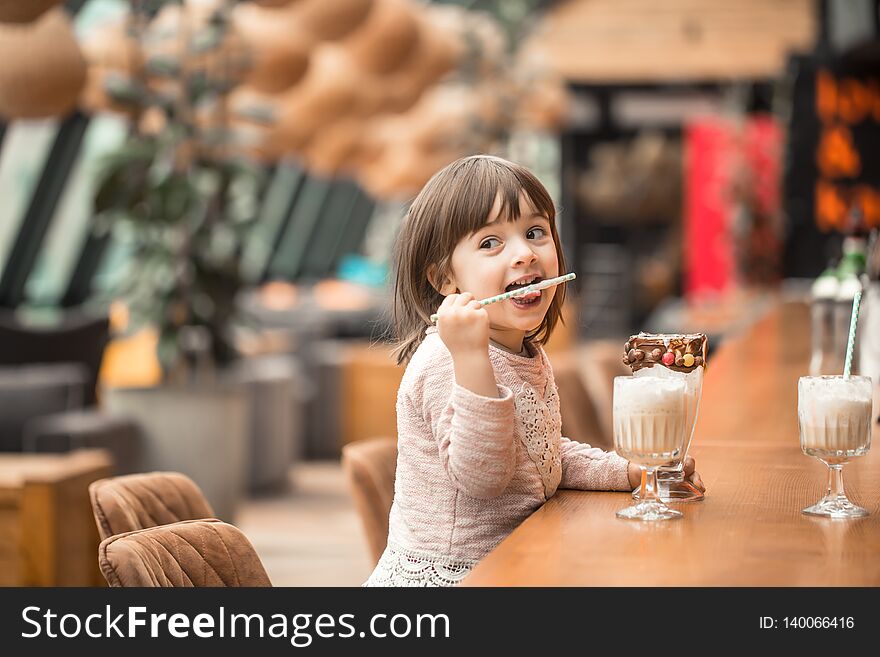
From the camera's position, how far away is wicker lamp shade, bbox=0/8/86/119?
11.7ft

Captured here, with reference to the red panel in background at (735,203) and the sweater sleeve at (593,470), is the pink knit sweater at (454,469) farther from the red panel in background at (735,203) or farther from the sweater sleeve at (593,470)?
the red panel in background at (735,203)

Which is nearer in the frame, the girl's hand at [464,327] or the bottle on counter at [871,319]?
the girl's hand at [464,327]

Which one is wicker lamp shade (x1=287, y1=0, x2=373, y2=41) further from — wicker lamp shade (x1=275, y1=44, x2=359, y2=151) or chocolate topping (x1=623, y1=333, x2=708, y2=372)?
chocolate topping (x1=623, y1=333, x2=708, y2=372)

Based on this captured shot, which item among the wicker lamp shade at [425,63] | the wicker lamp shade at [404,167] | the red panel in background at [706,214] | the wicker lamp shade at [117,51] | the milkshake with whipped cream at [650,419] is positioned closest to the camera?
the milkshake with whipped cream at [650,419]

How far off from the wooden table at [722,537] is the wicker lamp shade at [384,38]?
12.7 feet

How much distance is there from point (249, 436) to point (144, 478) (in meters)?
4.70

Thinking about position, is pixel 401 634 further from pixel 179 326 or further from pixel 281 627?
pixel 179 326

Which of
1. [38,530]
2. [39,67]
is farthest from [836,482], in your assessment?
[39,67]

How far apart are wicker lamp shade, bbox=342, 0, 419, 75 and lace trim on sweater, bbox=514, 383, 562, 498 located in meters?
4.12

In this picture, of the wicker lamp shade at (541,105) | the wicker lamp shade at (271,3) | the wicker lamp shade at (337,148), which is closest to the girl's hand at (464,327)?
the wicker lamp shade at (271,3)

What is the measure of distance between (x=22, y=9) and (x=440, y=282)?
1.64 metres

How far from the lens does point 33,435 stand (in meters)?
4.64

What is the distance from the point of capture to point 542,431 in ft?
5.51

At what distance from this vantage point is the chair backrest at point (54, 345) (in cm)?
635
